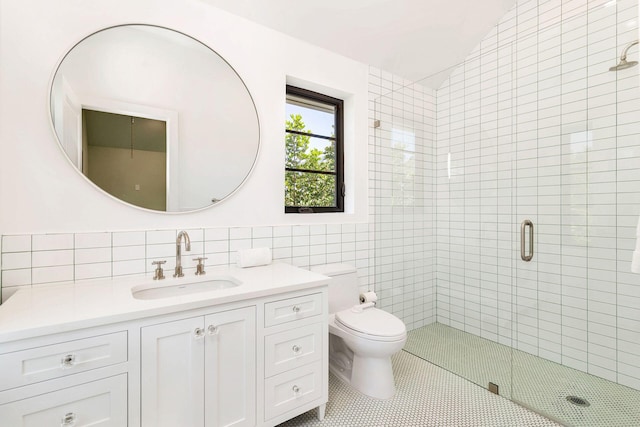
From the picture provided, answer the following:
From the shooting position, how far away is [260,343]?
1.36 meters

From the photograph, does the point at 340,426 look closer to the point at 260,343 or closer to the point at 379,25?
the point at 260,343

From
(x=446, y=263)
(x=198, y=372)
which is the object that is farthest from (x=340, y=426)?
(x=446, y=263)

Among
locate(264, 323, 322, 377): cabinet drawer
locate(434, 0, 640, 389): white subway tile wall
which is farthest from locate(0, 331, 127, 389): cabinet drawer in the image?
locate(434, 0, 640, 389): white subway tile wall

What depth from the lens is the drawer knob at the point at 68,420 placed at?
991 mm

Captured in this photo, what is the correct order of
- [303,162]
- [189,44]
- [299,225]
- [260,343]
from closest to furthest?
[260,343] → [189,44] → [299,225] → [303,162]

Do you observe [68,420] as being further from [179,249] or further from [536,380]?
[536,380]

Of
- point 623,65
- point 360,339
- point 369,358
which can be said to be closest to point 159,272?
point 360,339

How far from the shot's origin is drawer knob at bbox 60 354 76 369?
981mm

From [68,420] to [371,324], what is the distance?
1.39 metres

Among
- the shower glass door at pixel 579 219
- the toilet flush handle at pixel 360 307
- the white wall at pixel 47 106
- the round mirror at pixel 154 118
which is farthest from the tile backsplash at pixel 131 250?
the shower glass door at pixel 579 219

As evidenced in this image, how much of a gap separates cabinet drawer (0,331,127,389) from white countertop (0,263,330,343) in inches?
2.5

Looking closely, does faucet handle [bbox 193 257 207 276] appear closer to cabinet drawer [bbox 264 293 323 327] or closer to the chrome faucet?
the chrome faucet

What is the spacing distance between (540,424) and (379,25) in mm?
2628

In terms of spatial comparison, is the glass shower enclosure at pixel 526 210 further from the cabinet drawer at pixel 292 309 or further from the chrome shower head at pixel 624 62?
the cabinet drawer at pixel 292 309
